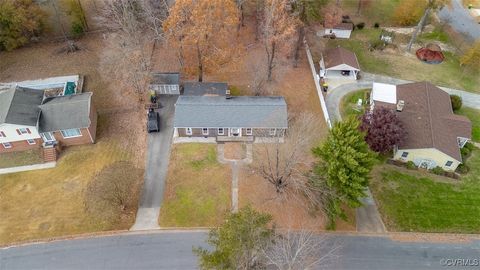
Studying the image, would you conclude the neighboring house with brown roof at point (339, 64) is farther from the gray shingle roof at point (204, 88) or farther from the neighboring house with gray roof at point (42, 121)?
the neighboring house with gray roof at point (42, 121)

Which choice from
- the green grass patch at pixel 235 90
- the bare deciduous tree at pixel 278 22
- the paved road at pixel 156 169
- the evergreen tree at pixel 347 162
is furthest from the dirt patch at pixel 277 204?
the bare deciduous tree at pixel 278 22

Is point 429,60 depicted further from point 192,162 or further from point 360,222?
point 192,162

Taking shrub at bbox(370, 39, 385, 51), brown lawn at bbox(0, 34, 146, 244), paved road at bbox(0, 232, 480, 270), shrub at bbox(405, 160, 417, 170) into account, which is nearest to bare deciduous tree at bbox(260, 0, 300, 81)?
shrub at bbox(370, 39, 385, 51)

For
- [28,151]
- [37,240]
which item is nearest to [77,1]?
[28,151]

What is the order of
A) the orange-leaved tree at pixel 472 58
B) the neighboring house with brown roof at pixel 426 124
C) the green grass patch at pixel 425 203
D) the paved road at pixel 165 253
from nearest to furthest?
the paved road at pixel 165 253
the green grass patch at pixel 425 203
the neighboring house with brown roof at pixel 426 124
the orange-leaved tree at pixel 472 58

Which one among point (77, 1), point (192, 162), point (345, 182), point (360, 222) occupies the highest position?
point (77, 1)
